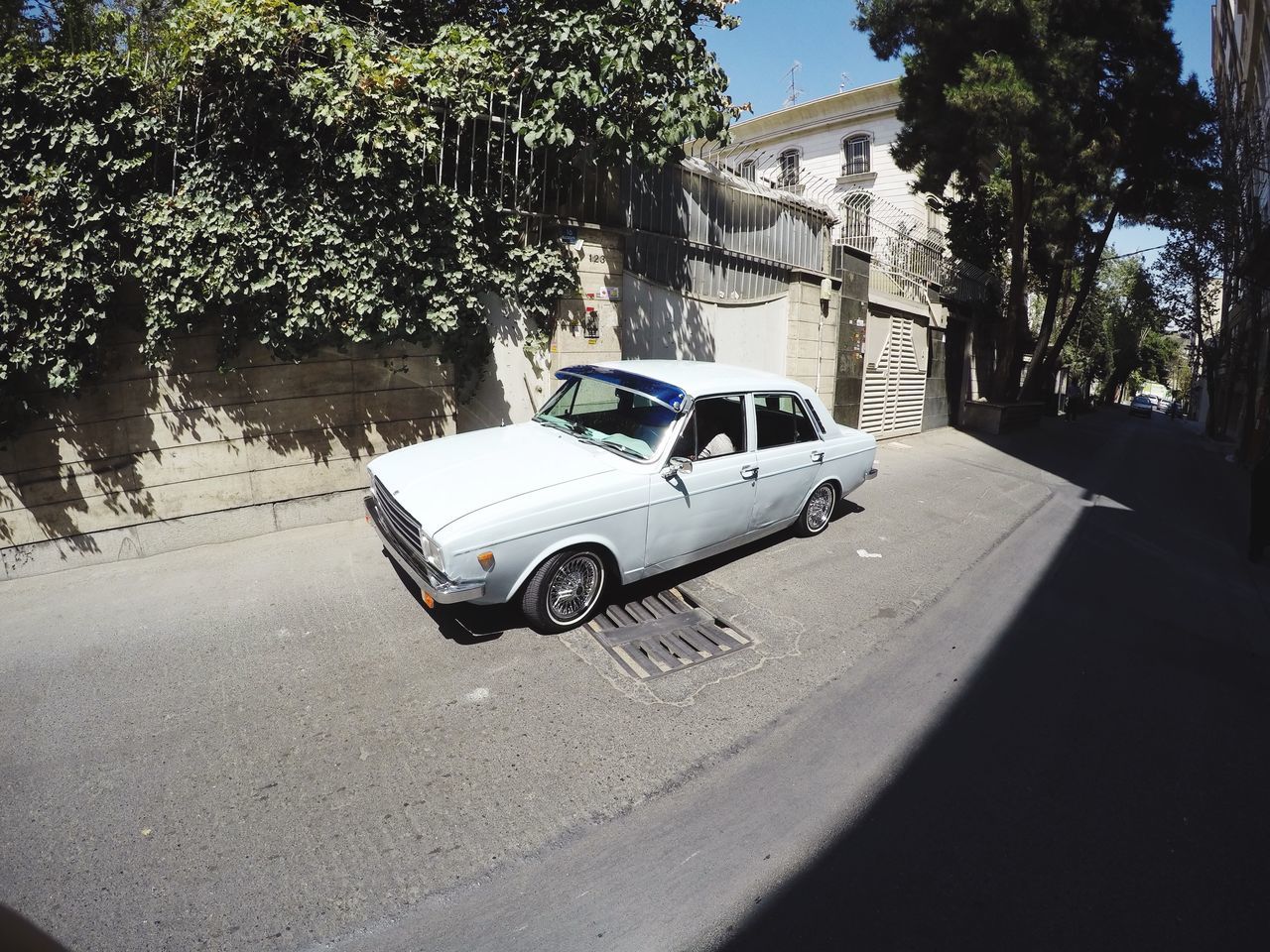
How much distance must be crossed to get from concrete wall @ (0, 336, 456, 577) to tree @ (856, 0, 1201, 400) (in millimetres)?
12539

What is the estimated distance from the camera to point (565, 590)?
420 centimetres

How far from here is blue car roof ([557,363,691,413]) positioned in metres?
4.81

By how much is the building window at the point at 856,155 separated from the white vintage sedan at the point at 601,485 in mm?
25957

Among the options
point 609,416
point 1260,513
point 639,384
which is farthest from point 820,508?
point 1260,513

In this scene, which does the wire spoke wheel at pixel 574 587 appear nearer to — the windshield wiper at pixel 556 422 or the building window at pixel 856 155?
the windshield wiper at pixel 556 422

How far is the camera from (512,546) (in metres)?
3.77

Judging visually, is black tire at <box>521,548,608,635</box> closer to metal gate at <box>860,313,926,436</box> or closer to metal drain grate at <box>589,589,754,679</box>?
metal drain grate at <box>589,589,754,679</box>

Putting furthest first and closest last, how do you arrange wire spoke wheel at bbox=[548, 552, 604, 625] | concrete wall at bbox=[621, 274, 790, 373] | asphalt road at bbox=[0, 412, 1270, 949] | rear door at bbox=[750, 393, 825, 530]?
concrete wall at bbox=[621, 274, 790, 373] → rear door at bbox=[750, 393, 825, 530] → wire spoke wheel at bbox=[548, 552, 604, 625] → asphalt road at bbox=[0, 412, 1270, 949]

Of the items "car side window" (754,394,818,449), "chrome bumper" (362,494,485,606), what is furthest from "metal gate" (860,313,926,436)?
"chrome bumper" (362,494,485,606)

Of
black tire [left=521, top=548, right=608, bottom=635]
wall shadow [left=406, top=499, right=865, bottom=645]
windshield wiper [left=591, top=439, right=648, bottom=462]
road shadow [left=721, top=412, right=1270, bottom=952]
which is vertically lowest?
road shadow [left=721, top=412, right=1270, bottom=952]

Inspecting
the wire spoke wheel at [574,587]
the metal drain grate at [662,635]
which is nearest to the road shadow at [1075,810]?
the metal drain grate at [662,635]

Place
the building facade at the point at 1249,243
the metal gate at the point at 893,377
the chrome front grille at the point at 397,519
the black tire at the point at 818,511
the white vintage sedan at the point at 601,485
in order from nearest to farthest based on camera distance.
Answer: the white vintage sedan at the point at 601,485, the chrome front grille at the point at 397,519, the black tire at the point at 818,511, the metal gate at the point at 893,377, the building facade at the point at 1249,243

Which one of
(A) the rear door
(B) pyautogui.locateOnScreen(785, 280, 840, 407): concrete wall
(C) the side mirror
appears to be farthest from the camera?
(B) pyautogui.locateOnScreen(785, 280, 840, 407): concrete wall

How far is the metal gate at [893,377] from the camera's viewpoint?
13227 mm
